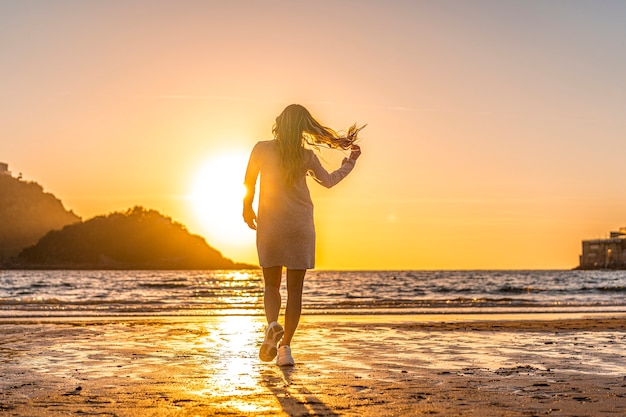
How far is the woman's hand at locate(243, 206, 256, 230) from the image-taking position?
21.8 ft

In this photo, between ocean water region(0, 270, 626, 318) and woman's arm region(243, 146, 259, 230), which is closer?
woman's arm region(243, 146, 259, 230)

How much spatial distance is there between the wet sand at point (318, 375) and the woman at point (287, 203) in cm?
53

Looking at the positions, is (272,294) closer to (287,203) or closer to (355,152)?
(287,203)

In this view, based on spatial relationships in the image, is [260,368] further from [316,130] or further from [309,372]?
[316,130]

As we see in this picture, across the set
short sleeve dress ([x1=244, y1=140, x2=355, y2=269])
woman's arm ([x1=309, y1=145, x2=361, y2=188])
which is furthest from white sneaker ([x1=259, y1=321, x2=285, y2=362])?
woman's arm ([x1=309, y1=145, x2=361, y2=188])

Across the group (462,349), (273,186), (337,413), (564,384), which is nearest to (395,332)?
(462,349)

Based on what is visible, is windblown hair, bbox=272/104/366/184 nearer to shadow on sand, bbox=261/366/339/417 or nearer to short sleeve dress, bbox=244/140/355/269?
short sleeve dress, bbox=244/140/355/269

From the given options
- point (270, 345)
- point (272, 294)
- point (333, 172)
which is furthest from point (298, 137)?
point (270, 345)

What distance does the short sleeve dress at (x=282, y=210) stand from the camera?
6445mm

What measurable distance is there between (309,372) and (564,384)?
1831 millimetres

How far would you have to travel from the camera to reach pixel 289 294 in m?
6.68

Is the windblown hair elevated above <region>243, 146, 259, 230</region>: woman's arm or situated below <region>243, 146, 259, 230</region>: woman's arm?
above

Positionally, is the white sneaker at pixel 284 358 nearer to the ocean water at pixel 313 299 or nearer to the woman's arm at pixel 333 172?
the woman's arm at pixel 333 172

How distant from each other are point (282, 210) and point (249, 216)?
32 centimetres
